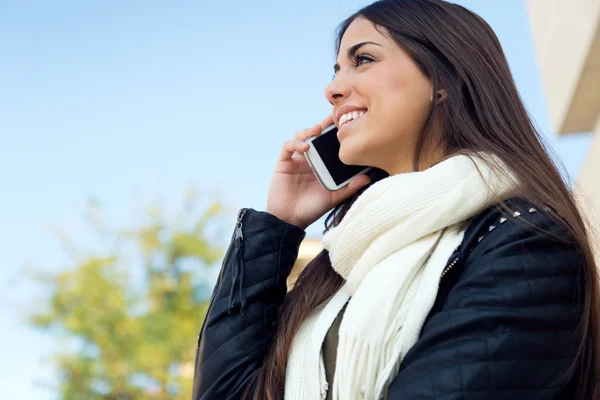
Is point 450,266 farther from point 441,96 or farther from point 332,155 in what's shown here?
point 332,155

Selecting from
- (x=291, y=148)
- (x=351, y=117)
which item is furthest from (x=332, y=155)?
(x=351, y=117)

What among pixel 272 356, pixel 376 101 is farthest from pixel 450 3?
pixel 272 356

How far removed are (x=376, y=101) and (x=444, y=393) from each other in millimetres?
975

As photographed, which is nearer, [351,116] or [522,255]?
[522,255]

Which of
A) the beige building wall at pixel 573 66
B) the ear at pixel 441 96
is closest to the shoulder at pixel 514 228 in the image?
the ear at pixel 441 96

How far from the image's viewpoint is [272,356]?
1.92 m

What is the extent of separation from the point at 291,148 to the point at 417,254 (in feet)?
2.85

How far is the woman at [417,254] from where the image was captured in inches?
55.3

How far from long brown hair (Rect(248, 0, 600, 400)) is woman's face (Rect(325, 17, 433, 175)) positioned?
0.03m

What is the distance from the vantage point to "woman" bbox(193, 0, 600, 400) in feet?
4.61

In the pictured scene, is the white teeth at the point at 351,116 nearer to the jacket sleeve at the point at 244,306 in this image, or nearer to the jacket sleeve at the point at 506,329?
the jacket sleeve at the point at 244,306

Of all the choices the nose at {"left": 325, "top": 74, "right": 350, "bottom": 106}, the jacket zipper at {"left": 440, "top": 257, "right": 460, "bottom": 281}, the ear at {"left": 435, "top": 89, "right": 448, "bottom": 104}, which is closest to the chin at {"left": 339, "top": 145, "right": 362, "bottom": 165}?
the nose at {"left": 325, "top": 74, "right": 350, "bottom": 106}

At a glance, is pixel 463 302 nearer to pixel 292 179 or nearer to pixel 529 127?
pixel 529 127

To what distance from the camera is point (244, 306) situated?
6.74 feet
